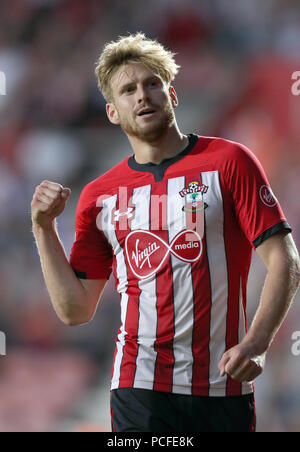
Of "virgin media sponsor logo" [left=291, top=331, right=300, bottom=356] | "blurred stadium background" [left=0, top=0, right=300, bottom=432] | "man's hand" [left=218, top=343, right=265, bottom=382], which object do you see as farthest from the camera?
"blurred stadium background" [left=0, top=0, right=300, bottom=432]

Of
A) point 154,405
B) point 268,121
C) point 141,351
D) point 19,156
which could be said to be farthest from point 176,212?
point 19,156

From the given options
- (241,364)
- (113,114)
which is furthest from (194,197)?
(241,364)

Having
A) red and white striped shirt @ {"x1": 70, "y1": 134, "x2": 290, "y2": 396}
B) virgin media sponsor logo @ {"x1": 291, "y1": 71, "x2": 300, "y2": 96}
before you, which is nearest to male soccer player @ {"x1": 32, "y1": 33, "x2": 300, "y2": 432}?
red and white striped shirt @ {"x1": 70, "y1": 134, "x2": 290, "y2": 396}

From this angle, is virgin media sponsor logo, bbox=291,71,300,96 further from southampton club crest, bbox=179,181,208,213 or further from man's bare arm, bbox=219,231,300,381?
man's bare arm, bbox=219,231,300,381

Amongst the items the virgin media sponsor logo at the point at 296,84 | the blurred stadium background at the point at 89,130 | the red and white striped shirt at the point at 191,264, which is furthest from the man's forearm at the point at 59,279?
the virgin media sponsor logo at the point at 296,84

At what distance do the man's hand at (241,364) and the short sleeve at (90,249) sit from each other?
801 mm

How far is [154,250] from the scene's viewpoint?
205 cm

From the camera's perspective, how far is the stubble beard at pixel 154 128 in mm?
2193

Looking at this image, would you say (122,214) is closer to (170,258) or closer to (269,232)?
(170,258)

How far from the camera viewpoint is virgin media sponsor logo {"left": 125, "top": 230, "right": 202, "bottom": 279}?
2008mm

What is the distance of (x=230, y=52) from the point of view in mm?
6215
